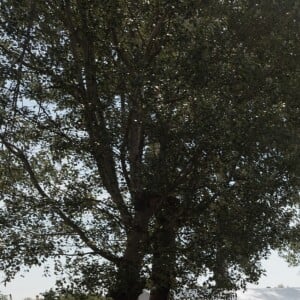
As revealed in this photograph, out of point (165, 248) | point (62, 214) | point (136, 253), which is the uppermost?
point (62, 214)

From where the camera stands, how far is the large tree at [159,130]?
10438mm

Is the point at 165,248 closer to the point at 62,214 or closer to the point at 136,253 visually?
the point at 136,253

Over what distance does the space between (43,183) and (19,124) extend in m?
2.33

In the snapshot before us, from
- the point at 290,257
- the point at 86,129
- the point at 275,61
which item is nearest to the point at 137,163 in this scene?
the point at 86,129

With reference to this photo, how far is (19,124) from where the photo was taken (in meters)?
12.6

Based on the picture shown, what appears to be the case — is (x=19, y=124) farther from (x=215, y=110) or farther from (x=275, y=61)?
(x=275, y=61)

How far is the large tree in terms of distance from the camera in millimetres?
10438

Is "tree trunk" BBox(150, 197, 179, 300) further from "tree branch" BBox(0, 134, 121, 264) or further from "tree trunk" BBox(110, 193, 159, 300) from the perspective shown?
"tree branch" BBox(0, 134, 121, 264)

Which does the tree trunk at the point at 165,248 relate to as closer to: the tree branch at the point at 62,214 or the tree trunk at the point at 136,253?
the tree trunk at the point at 136,253

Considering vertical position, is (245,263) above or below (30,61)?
below

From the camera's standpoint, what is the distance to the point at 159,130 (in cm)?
1064

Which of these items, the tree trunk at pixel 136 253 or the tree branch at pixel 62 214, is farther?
the tree branch at pixel 62 214

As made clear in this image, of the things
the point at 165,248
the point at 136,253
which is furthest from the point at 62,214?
the point at 165,248

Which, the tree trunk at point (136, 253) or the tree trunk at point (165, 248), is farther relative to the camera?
the tree trunk at point (136, 253)
